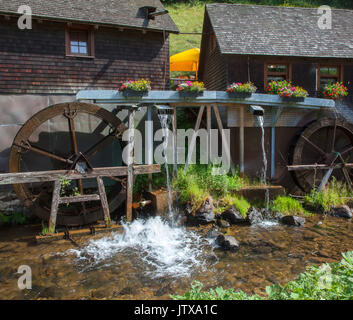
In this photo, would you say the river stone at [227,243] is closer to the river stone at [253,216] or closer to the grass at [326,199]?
the river stone at [253,216]

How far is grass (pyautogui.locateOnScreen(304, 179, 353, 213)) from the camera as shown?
8.56m

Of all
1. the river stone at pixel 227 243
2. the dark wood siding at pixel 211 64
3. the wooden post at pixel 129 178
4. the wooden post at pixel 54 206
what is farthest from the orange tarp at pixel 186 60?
the river stone at pixel 227 243

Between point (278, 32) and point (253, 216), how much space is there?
264 inches

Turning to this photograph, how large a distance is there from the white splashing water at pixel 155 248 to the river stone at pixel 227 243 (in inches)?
10.3

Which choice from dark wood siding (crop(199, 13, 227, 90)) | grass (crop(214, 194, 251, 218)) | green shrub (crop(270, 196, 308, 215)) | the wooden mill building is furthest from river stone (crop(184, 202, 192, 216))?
dark wood siding (crop(199, 13, 227, 90))

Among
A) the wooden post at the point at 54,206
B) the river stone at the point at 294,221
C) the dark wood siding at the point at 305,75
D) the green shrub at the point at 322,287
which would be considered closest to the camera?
the green shrub at the point at 322,287

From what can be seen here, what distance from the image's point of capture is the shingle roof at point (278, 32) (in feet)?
32.6

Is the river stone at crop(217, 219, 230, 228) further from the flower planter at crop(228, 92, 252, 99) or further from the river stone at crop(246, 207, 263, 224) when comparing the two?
the flower planter at crop(228, 92, 252, 99)

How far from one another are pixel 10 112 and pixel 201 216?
565cm

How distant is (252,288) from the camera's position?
457 centimetres

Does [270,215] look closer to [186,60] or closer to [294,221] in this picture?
[294,221]

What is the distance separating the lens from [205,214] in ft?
24.6
